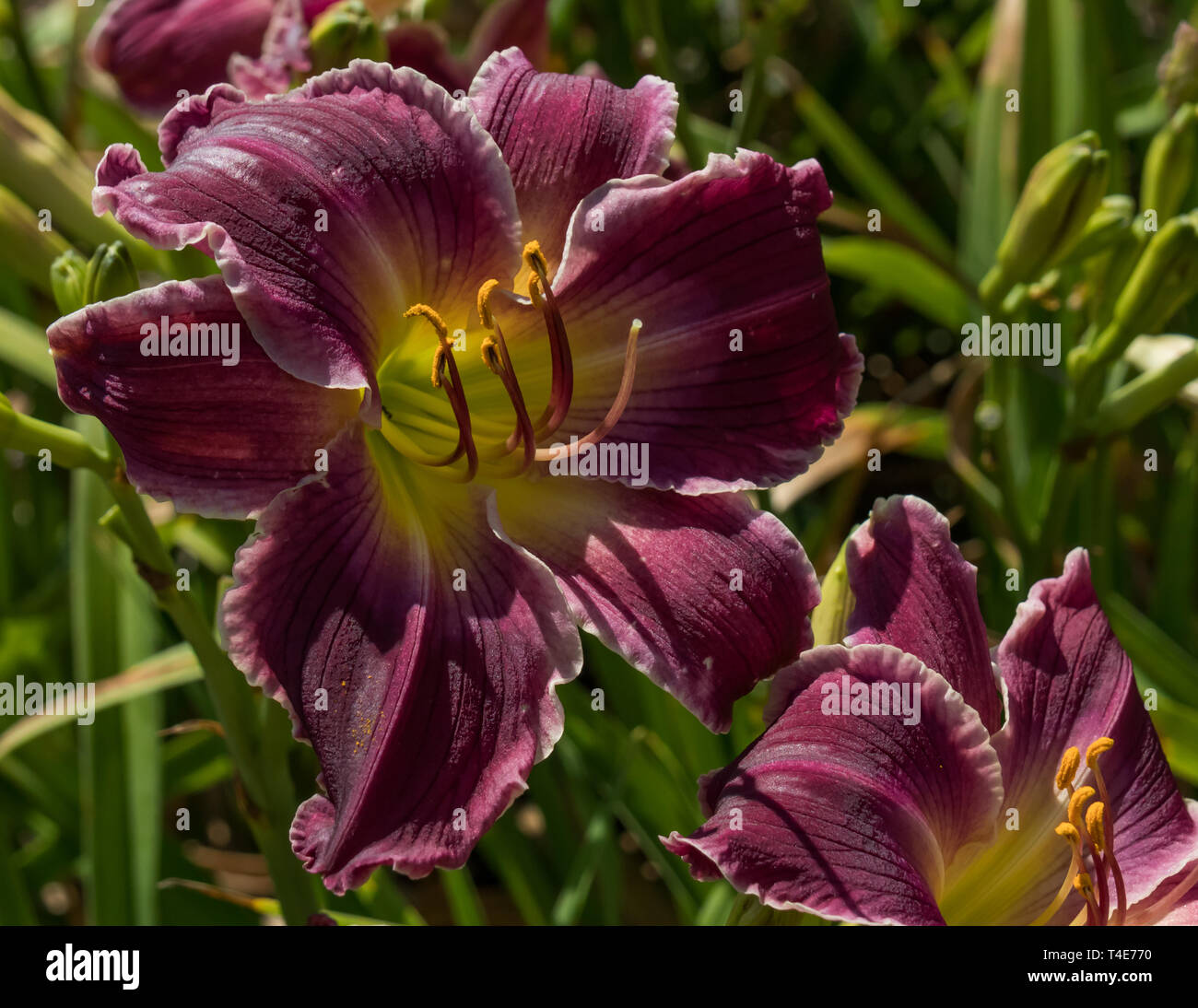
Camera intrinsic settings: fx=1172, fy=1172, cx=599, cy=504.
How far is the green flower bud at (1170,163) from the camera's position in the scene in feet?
4.76

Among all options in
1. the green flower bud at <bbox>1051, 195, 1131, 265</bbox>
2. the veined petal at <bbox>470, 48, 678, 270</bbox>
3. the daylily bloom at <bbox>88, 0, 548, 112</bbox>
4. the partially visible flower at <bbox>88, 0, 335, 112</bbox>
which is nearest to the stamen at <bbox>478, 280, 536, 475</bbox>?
the veined petal at <bbox>470, 48, 678, 270</bbox>

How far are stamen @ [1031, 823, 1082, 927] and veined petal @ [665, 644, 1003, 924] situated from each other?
0.21 ft

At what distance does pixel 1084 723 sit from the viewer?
1091mm

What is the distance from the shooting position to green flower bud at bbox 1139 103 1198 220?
1.45 meters

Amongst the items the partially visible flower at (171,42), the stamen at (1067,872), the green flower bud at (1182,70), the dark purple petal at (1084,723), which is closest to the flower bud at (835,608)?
the dark purple petal at (1084,723)

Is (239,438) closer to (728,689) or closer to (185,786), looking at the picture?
(728,689)

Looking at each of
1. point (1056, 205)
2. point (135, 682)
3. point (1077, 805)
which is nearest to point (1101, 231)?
point (1056, 205)

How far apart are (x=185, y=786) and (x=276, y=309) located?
1.10 meters

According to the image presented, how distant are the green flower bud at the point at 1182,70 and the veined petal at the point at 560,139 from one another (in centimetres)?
78

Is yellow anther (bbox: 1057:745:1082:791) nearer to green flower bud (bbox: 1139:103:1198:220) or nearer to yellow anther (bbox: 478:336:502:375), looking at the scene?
yellow anther (bbox: 478:336:502:375)

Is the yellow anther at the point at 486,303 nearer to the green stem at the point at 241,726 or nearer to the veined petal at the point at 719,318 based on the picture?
the veined petal at the point at 719,318

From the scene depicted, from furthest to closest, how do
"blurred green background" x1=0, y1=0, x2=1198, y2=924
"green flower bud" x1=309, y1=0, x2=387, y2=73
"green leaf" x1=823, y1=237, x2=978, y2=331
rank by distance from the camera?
"green leaf" x1=823, y1=237, x2=978, y2=331, "blurred green background" x1=0, y1=0, x2=1198, y2=924, "green flower bud" x1=309, y1=0, x2=387, y2=73


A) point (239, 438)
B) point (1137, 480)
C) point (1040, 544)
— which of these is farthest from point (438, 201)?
point (1137, 480)
